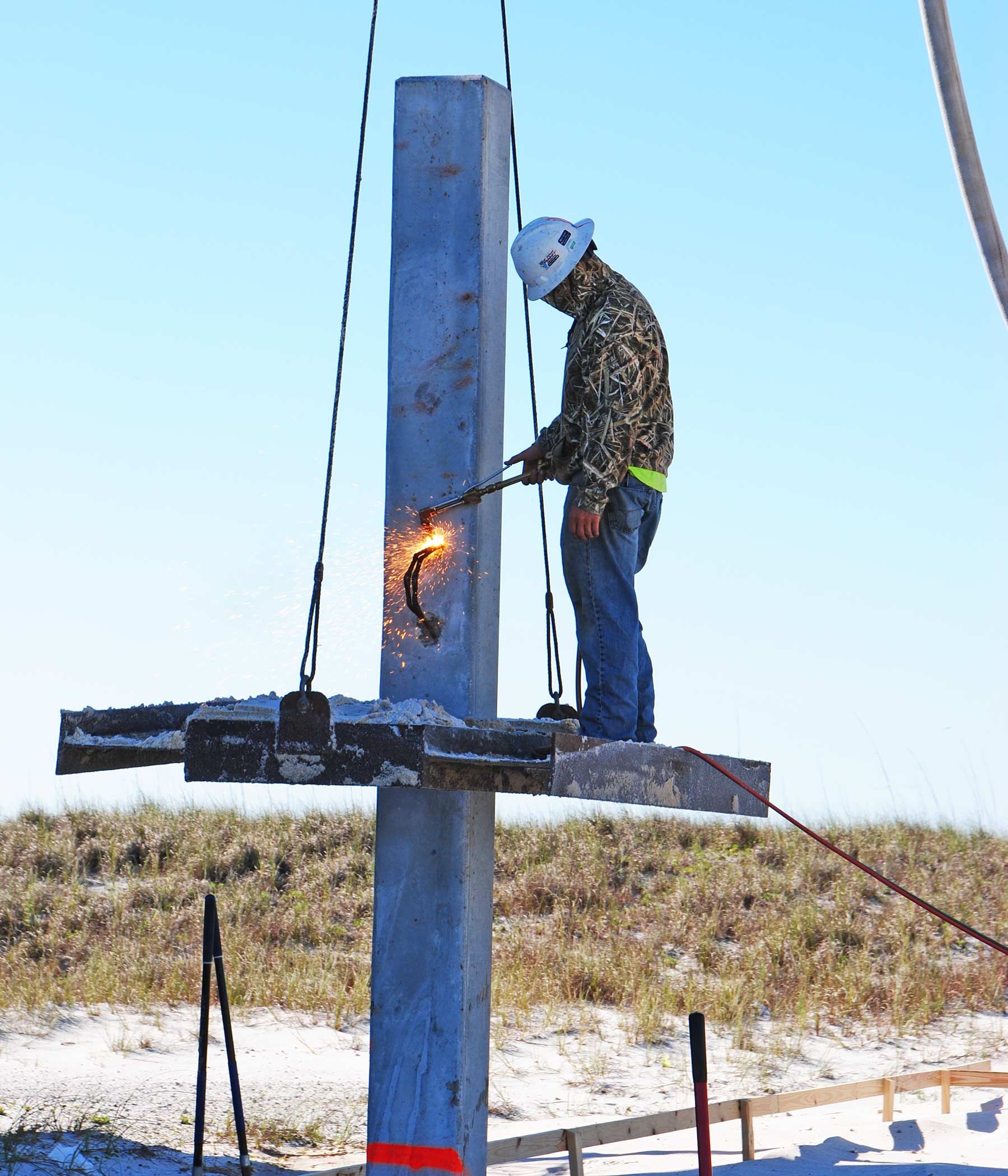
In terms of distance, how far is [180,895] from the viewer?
13070 millimetres

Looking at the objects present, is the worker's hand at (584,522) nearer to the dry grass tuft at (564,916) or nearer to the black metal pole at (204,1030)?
the black metal pole at (204,1030)

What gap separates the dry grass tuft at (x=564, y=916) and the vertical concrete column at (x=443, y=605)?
17.8ft

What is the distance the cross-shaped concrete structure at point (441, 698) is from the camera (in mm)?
5227

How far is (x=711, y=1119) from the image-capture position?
7879mm

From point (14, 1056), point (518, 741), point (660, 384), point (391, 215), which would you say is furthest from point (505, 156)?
point (14, 1056)

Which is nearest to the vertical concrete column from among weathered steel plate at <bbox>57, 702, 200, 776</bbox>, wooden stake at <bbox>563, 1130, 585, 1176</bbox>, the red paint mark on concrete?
the red paint mark on concrete

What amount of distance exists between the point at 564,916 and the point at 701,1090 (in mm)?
8870

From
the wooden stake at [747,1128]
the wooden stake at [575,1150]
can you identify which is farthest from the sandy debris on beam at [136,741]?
the wooden stake at [747,1128]

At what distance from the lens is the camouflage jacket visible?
542 centimetres

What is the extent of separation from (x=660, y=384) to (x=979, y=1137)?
4754 millimetres

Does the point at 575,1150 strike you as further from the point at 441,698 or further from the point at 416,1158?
the point at 441,698

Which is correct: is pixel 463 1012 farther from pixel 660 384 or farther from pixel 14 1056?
pixel 14 1056

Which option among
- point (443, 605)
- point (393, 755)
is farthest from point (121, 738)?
point (443, 605)

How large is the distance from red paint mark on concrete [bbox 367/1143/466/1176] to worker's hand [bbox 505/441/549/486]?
8.01 ft
